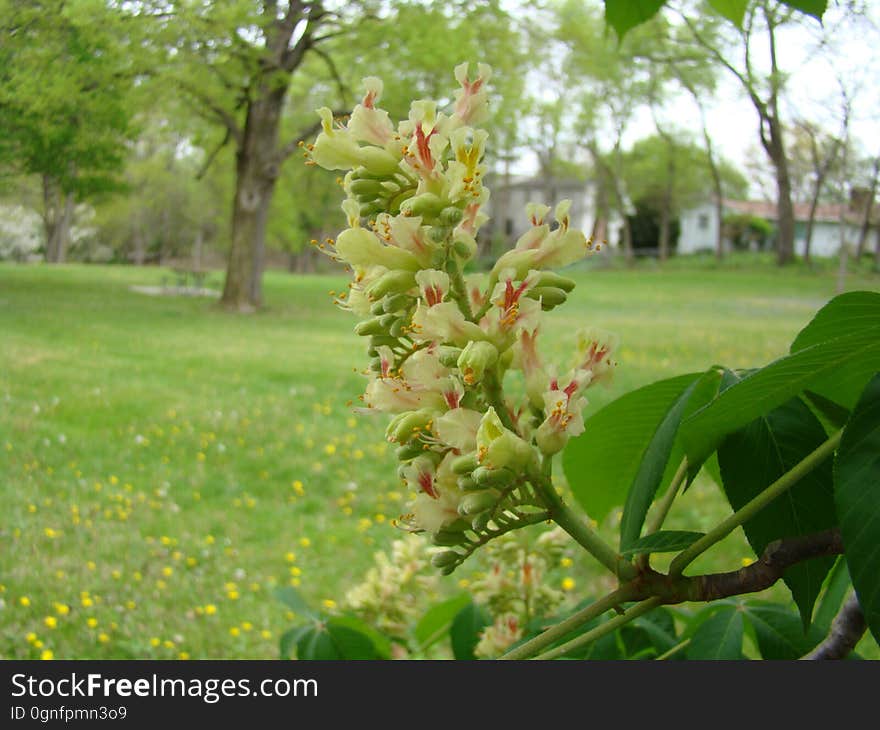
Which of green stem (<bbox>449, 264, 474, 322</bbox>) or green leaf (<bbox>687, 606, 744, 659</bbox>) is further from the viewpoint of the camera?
green leaf (<bbox>687, 606, 744, 659</bbox>)

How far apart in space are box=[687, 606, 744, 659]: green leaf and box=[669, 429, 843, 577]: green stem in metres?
0.18

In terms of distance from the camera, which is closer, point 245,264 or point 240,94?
point 240,94

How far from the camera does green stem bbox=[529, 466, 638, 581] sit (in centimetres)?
22

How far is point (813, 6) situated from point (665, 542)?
0.16 m

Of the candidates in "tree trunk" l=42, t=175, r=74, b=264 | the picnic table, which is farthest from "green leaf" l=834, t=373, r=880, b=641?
the picnic table

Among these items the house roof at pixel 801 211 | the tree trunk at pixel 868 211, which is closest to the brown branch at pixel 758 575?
the tree trunk at pixel 868 211

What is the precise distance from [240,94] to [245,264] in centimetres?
57

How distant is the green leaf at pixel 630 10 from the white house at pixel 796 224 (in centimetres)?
154

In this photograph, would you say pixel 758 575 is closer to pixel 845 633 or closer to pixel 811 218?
pixel 845 633

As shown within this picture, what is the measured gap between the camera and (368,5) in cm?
253

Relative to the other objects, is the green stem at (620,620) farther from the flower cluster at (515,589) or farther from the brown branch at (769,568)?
the flower cluster at (515,589)

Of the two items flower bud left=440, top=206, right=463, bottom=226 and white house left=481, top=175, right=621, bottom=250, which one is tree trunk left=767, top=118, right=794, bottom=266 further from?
flower bud left=440, top=206, right=463, bottom=226

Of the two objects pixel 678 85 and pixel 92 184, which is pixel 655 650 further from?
pixel 678 85

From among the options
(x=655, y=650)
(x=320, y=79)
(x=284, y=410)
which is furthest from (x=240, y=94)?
(x=655, y=650)
